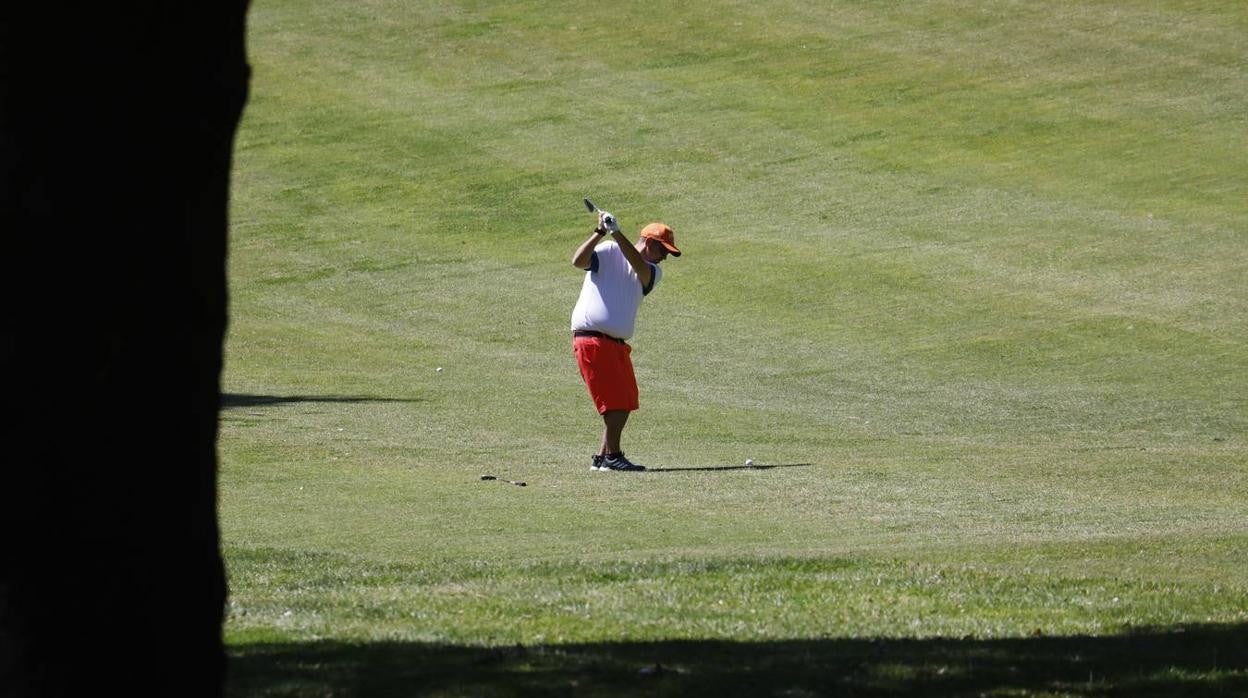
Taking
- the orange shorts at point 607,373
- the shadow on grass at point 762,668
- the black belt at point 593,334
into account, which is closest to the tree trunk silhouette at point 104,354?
the shadow on grass at point 762,668

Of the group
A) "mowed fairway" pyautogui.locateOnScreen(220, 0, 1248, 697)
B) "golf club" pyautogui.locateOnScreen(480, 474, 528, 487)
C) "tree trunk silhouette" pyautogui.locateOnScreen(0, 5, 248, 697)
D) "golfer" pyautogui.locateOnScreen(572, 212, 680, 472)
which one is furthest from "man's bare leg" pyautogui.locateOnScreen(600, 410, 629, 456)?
"tree trunk silhouette" pyautogui.locateOnScreen(0, 5, 248, 697)

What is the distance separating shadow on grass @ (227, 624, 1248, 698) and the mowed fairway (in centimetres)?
3

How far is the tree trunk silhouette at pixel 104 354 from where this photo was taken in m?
4.66

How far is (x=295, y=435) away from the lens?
17172 millimetres

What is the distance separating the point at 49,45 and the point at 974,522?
8698 mm

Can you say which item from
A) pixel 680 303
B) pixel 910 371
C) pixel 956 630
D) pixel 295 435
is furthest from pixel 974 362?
pixel 956 630

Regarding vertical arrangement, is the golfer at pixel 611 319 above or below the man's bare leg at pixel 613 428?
above

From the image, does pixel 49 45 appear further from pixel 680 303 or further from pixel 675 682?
pixel 680 303

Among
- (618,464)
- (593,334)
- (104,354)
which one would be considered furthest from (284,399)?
(104,354)

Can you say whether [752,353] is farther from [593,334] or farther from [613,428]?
[613,428]

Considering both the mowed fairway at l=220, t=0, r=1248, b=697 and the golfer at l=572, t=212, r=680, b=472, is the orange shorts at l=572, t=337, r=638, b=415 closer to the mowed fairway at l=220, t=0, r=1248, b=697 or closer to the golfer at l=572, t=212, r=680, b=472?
the golfer at l=572, t=212, r=680, b=472

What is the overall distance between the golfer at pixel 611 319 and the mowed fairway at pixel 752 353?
0.60 meters

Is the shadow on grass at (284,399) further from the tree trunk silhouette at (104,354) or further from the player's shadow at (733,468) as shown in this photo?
the tree trunk silhouette at (104,354)

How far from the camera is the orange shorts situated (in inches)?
611
